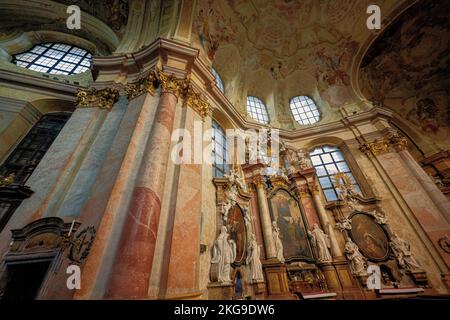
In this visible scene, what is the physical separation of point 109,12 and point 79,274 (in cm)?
1001

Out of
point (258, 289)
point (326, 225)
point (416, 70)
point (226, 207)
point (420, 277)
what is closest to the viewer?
point (258, 289)

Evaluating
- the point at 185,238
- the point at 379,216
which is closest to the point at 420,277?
the point at 379,216

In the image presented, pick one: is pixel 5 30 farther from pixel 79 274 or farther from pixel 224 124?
pixel 79 274

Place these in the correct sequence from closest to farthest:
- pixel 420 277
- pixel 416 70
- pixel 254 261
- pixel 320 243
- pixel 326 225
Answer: pixel 254 261, pixel 420 277, pixel 320 243, pixel 326 225, pixel 416 70

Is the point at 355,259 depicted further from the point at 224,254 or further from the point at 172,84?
the point at 172,84

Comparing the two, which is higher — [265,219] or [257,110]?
[257,110]

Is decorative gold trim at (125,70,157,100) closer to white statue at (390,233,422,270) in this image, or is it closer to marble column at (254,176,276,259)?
marble column at (254,176,276,259)

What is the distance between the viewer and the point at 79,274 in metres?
2.57

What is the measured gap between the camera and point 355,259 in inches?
232

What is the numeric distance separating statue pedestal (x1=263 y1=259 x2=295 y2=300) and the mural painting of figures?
2.70ft

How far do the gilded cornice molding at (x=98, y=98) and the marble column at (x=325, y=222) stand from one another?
24.8 feet

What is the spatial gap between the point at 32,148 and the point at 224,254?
6.14m
